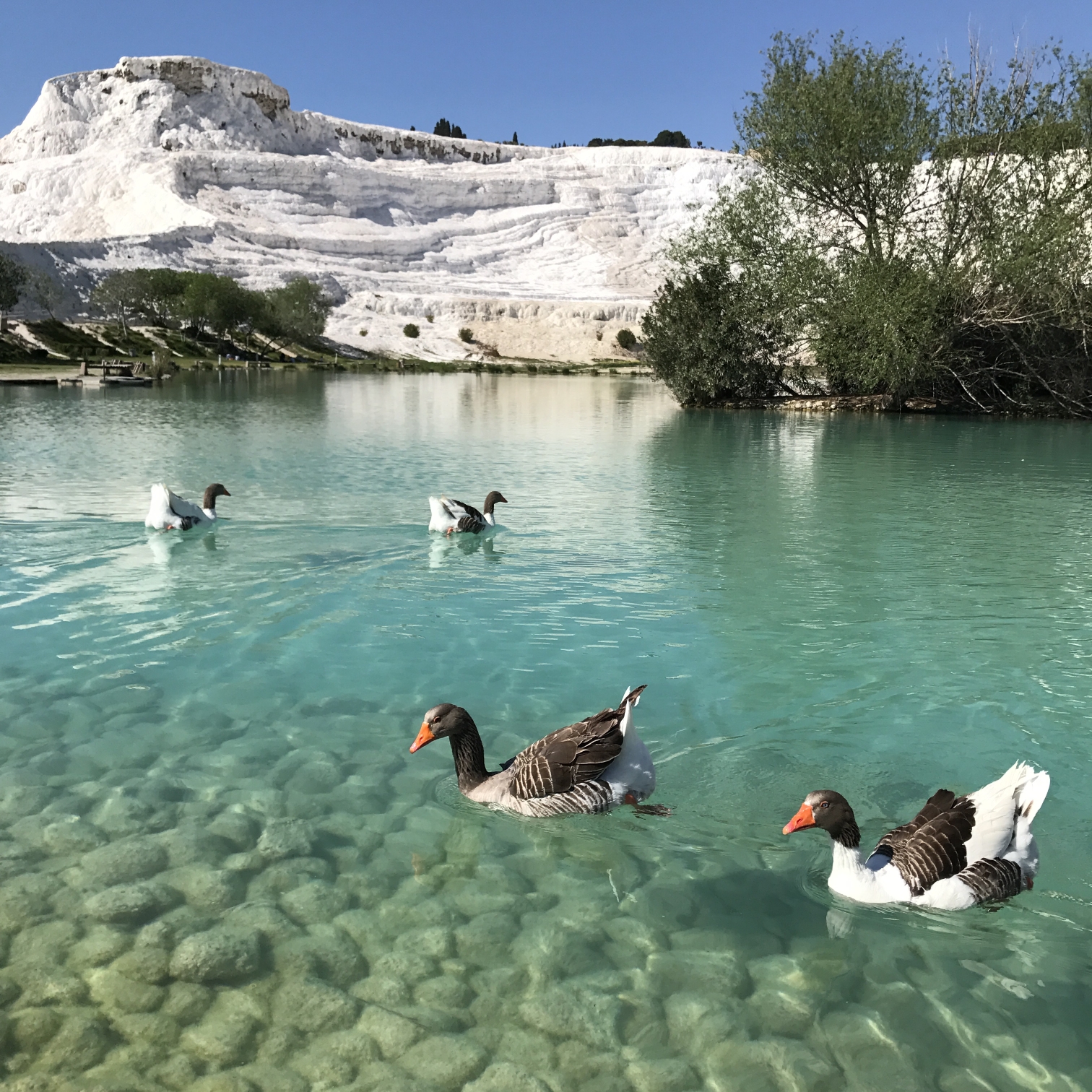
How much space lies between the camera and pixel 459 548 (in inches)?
624

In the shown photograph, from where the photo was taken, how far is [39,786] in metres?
7.19

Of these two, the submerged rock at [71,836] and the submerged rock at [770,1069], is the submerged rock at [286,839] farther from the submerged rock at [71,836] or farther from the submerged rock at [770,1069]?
the submerged rock at [770,1069]

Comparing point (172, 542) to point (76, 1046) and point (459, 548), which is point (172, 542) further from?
point (76, 1046)

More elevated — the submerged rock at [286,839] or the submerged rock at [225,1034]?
the submerged rock at [286,839]

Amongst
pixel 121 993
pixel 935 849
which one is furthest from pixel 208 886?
pixel 935 849

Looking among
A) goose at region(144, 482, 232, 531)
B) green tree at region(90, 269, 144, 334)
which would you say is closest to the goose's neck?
goose at region(144, 482, 232, 531)

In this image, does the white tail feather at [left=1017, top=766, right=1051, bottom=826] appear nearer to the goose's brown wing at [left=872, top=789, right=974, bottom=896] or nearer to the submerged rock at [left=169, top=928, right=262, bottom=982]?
the goose's brown wing at [left=872, top=789, right=974, bottom=896]

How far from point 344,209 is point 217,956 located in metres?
178

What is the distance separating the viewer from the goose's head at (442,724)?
6.78m

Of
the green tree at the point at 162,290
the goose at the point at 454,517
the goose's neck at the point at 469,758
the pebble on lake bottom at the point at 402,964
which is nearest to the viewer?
the pebble on lake bottom at the point at 402,964

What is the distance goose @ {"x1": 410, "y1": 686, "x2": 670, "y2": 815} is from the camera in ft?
21.2

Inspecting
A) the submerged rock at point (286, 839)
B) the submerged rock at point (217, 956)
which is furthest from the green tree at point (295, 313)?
the submerged rock at point (217, 956)

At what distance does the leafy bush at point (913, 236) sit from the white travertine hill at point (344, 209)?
86350 millimetres

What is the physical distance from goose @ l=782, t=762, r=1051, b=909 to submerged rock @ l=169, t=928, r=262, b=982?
3.13 meters
